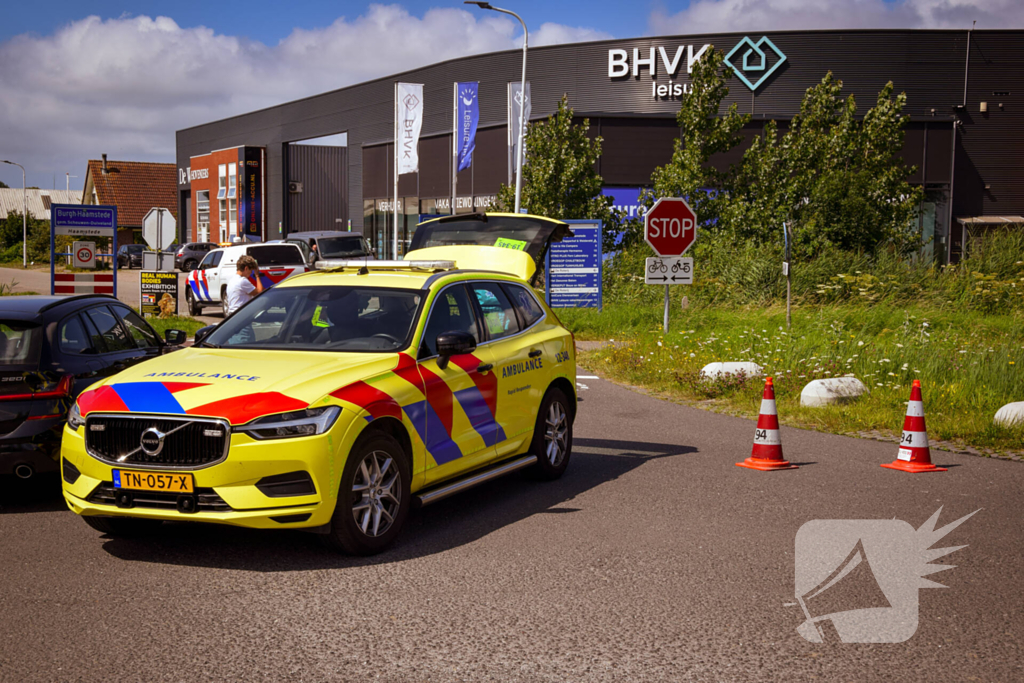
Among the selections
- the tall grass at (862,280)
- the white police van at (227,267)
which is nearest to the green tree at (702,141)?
the tall grass at (862,280)

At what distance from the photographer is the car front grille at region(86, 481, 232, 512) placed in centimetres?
553

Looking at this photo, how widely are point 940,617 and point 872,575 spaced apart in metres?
0.65

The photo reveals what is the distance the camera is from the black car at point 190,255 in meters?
58.7

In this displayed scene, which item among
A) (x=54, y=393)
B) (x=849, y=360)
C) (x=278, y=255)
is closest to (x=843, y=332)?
(x=849, y=360)

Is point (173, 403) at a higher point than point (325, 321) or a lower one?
lower

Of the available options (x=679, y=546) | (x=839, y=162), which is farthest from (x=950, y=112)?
(x=679, y=546)

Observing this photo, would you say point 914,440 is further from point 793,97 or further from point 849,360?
point 793,97

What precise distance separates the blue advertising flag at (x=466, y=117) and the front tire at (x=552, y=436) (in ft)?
96.7

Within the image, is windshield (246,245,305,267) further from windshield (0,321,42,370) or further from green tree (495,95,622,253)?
windshield (0,321,42,370)

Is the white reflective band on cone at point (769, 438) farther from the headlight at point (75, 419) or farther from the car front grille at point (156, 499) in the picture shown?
the headlight at point (75, 419)

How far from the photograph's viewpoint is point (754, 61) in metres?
44.4

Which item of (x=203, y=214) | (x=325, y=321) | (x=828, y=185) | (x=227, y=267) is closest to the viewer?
(x=325, y=321)

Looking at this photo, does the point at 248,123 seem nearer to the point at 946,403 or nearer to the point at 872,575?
the point at 946,403

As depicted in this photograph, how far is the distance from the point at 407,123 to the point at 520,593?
33.7m
